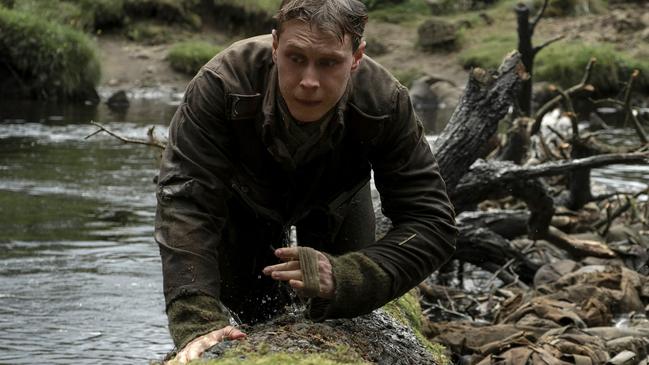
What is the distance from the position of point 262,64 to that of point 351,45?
0.44m

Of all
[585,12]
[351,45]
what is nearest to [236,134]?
[351,45]

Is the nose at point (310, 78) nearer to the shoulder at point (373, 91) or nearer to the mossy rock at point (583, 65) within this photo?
the shoulder at point (373, 91)

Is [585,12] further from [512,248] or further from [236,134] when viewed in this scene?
[236,134]

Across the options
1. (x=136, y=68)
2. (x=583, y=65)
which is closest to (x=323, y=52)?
(x=583, y=65)

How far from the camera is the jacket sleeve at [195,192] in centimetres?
387

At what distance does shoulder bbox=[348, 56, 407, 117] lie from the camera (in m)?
4.14

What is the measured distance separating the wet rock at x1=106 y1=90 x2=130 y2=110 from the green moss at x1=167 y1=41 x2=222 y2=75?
341 centimetres

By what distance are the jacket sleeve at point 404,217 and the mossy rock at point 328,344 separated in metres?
0.10

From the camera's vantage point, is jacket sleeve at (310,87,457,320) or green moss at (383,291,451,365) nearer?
jacket sleeve at (310,87,457,320)

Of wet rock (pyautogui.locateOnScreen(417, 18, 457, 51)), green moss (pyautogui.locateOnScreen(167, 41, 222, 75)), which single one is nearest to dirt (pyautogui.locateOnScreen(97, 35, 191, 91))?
green moss (pyautogui.locateOnScreen(167, 41, 222, 75))

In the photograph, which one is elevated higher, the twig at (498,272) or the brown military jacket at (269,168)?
the brown military jacket at (269,168)

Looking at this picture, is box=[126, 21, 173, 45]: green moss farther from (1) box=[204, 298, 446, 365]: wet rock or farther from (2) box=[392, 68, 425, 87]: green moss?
(1) box=[204, 298, 446, 365]: wet rock

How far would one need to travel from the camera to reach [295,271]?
3.63 m

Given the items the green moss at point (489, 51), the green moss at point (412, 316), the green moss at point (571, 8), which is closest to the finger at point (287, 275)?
the green moss at point (412, 316)
